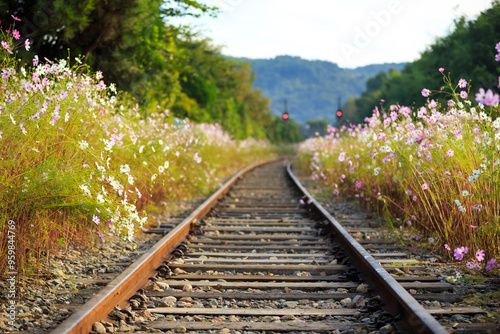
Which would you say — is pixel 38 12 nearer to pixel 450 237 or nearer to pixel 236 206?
pixel 236 206

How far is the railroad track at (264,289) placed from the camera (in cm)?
296

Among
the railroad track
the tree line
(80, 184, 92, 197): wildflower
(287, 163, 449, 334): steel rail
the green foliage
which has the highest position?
the green foliage

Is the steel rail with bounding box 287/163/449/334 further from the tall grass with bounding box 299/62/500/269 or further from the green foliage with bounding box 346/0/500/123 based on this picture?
the green foliage with bounding box 346/0/500/123

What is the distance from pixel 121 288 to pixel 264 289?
3.71 ft

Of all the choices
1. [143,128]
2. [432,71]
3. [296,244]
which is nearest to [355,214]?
[296,244]

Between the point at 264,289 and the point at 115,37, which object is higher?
the point at 115,37

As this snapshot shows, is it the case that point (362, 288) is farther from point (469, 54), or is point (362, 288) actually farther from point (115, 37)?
point (469, 54)

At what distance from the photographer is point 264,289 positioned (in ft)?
12.6

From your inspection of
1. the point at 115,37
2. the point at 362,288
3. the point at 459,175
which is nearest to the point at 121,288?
the point at 362,288

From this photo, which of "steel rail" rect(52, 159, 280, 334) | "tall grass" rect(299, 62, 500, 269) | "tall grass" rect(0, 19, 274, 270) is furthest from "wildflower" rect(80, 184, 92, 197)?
"tall grass" rect(299, 62, 500, 269)

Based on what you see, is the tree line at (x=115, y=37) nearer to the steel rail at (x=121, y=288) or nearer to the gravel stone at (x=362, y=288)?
the steel rail at (x=121, y=288)

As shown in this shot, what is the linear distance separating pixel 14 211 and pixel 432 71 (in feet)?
137

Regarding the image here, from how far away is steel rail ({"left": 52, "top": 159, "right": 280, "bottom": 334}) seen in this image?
2602 mm

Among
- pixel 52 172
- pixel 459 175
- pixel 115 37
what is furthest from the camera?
pixel 115 37
